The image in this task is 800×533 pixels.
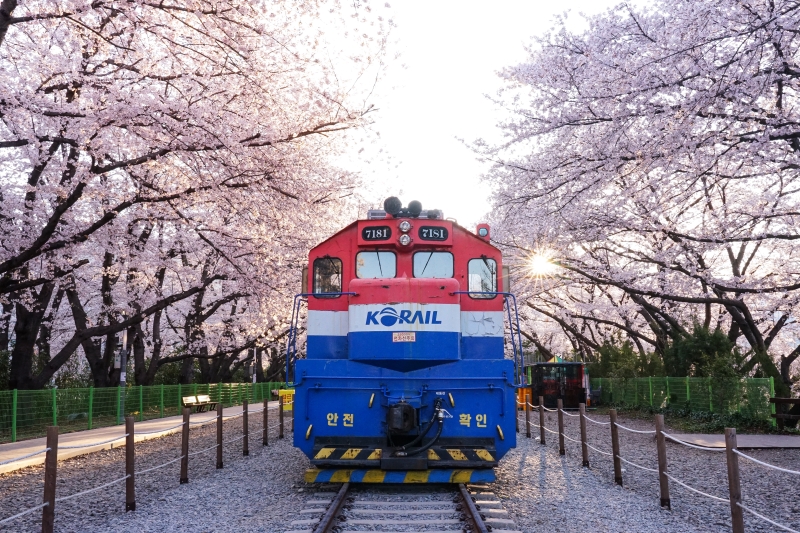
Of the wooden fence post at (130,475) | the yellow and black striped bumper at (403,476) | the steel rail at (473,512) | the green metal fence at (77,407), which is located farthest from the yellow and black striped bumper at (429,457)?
the green metal fence at (77,407)

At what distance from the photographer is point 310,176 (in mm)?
16500

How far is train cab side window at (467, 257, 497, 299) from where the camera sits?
9477 millimetres

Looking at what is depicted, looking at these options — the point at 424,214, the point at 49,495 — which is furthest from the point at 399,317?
the point at 49,495

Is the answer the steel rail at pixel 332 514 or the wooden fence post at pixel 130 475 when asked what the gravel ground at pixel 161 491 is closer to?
the wooden fence post at pixel 130 475

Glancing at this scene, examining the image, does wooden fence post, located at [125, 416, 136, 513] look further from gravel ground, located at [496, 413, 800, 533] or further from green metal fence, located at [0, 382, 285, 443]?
green metal fence, located at [0, 382, 285, 443]

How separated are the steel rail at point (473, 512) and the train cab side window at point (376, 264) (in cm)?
299

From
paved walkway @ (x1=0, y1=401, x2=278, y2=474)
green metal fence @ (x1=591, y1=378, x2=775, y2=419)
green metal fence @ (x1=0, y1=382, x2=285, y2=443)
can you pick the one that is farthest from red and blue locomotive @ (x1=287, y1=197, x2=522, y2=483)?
green metal fence @ (x1=591, y1=378, x2=775, y2=419)

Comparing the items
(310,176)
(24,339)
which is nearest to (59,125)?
(310,176)

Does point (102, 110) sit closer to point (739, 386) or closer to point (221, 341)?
point (739, 386)

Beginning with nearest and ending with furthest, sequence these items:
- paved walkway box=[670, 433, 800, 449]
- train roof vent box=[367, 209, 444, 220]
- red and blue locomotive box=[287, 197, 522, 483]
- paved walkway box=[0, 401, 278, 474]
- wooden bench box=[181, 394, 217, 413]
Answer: red and blue locomotive box=[287, 197, 522, 483] < train roof vent box=[367, 209, 444, 220] < paved walkway box=[0, 401, 278, 474] < paved walkway box=[670, 433, 800, 449] < wooden bench box=[181, 394, 217, 413]

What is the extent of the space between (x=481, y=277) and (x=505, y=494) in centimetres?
295

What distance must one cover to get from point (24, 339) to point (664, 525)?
62.5 feet

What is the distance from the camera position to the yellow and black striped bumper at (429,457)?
852cm

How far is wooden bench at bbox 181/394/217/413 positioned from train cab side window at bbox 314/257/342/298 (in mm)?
19231
